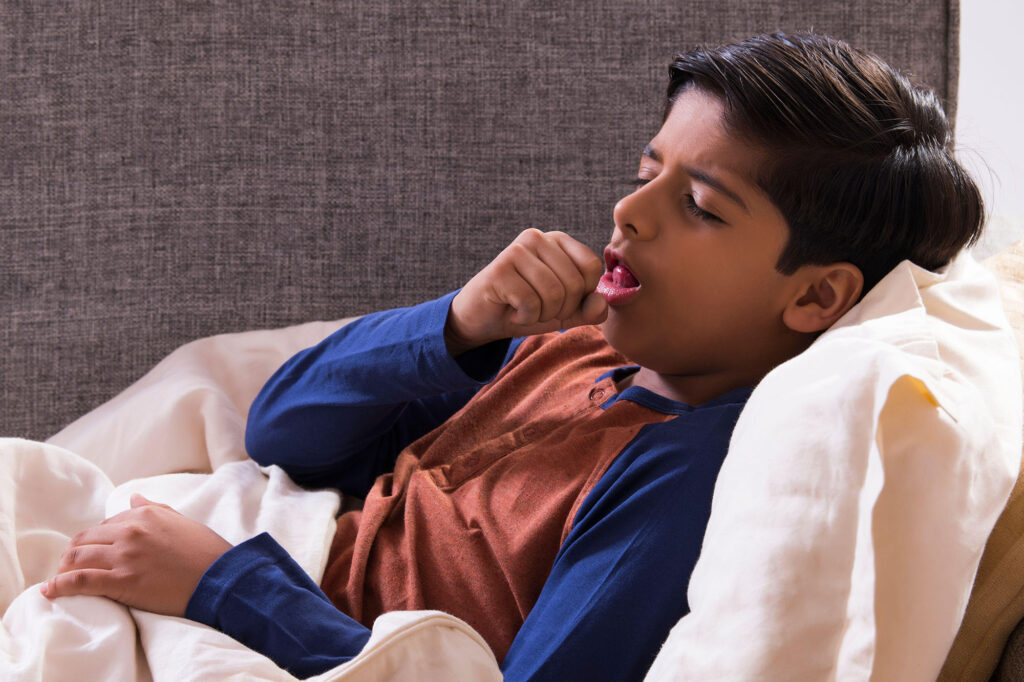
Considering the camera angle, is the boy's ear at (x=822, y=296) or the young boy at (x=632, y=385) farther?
the boy's ear at (x=822, y=296)

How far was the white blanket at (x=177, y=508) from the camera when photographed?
0.63 metres

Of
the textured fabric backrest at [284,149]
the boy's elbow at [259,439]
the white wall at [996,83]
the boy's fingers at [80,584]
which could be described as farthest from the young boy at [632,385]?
the white wall at [996,83]

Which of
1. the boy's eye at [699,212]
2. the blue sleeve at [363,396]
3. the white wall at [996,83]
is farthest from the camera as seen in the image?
the white wall at [996,83]

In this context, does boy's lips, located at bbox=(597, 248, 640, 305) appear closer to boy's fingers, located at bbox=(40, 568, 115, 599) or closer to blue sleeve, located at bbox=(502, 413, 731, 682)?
blue sleeve, located at bbox=(502, 413, 731, 682)

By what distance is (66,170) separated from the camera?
1.32 meters

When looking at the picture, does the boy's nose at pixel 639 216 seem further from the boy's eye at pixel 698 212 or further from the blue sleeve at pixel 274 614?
the blue sleeve at pixel 274 614

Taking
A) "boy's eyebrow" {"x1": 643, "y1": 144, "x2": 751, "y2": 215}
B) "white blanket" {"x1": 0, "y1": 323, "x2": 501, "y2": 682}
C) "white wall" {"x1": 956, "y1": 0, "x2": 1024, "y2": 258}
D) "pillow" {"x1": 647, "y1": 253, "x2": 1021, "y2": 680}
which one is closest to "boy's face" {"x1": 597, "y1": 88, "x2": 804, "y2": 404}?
"boy's eyebrow" {"x1": 643, "y1": 144, "x2": 751, "y2": 215}

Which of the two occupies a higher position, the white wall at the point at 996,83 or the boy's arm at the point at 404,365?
the white wall at the point at 996,83

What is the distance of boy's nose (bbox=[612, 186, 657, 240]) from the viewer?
82 centimetres

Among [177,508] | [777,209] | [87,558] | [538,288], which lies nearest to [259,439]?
[177,508]

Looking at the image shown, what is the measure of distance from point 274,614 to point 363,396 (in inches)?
11.0

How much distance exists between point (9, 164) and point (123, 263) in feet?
0.73

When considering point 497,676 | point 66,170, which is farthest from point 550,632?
point 66,170

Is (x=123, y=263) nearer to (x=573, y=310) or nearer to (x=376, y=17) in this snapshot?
(x=376, y=17)
